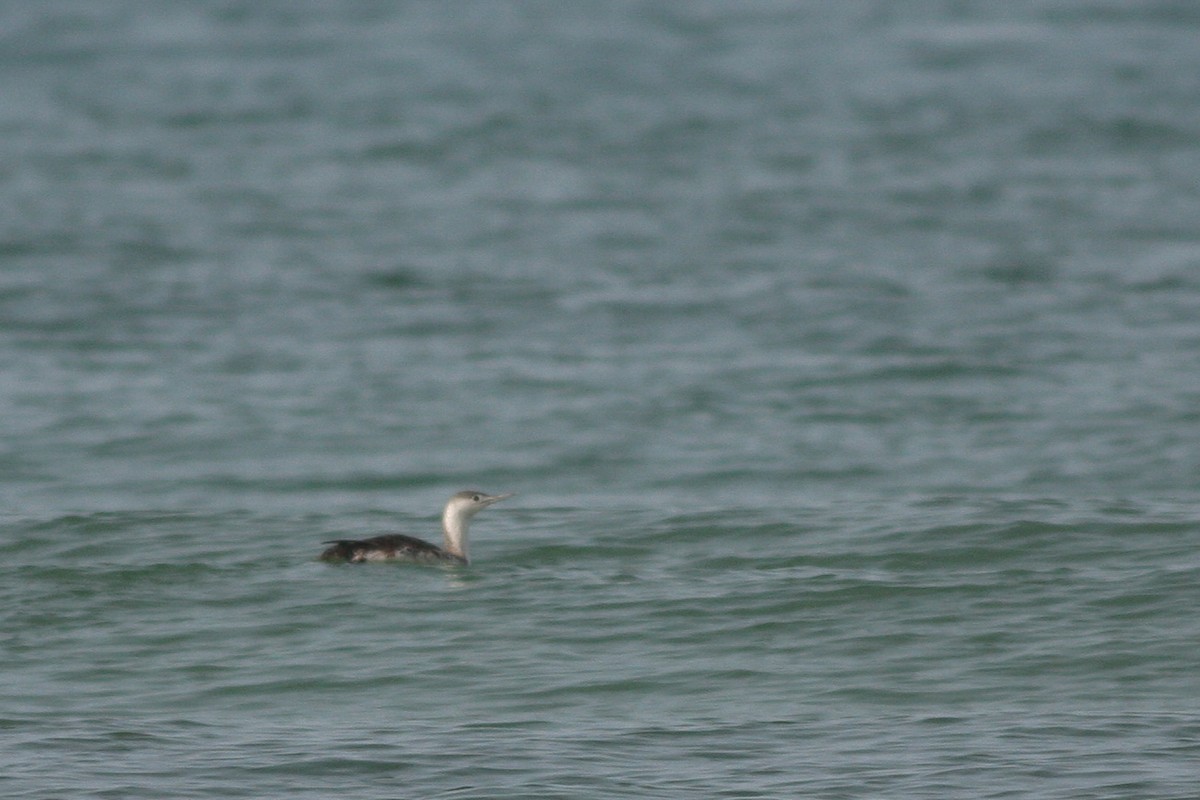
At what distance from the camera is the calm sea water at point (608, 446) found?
36.2 ft

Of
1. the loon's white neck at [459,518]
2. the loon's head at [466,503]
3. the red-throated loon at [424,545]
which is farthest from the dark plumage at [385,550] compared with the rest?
the loon's head at [466,503]

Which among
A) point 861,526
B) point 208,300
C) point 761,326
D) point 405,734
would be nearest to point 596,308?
point 761,326

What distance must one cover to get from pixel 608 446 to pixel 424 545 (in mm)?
4695

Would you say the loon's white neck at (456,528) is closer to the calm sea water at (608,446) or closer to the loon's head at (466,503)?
the loon's head at (466,503)

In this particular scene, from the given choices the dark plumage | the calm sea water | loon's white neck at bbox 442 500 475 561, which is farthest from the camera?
loon's white neck at bbox 442 500 475 561

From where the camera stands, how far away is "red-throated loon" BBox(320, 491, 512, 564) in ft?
47.1

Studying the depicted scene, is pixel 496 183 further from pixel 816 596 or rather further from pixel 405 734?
pixel 405 734

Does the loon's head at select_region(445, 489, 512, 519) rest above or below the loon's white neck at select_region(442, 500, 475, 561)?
above

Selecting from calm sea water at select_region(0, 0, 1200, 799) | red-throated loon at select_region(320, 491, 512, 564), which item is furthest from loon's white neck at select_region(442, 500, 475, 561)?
calm sea water at select_region(0, 0, 1200, 799)

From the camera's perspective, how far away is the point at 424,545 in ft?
47.9

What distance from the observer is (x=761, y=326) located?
23.9 metres

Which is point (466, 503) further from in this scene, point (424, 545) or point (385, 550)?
point (385, 550)

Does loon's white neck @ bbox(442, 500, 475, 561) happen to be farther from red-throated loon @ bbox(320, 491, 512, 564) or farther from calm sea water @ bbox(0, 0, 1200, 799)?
calm sea water @ bbox(0, 0, 1200, 799)

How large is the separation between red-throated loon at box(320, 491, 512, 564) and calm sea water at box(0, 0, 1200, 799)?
26 cm
